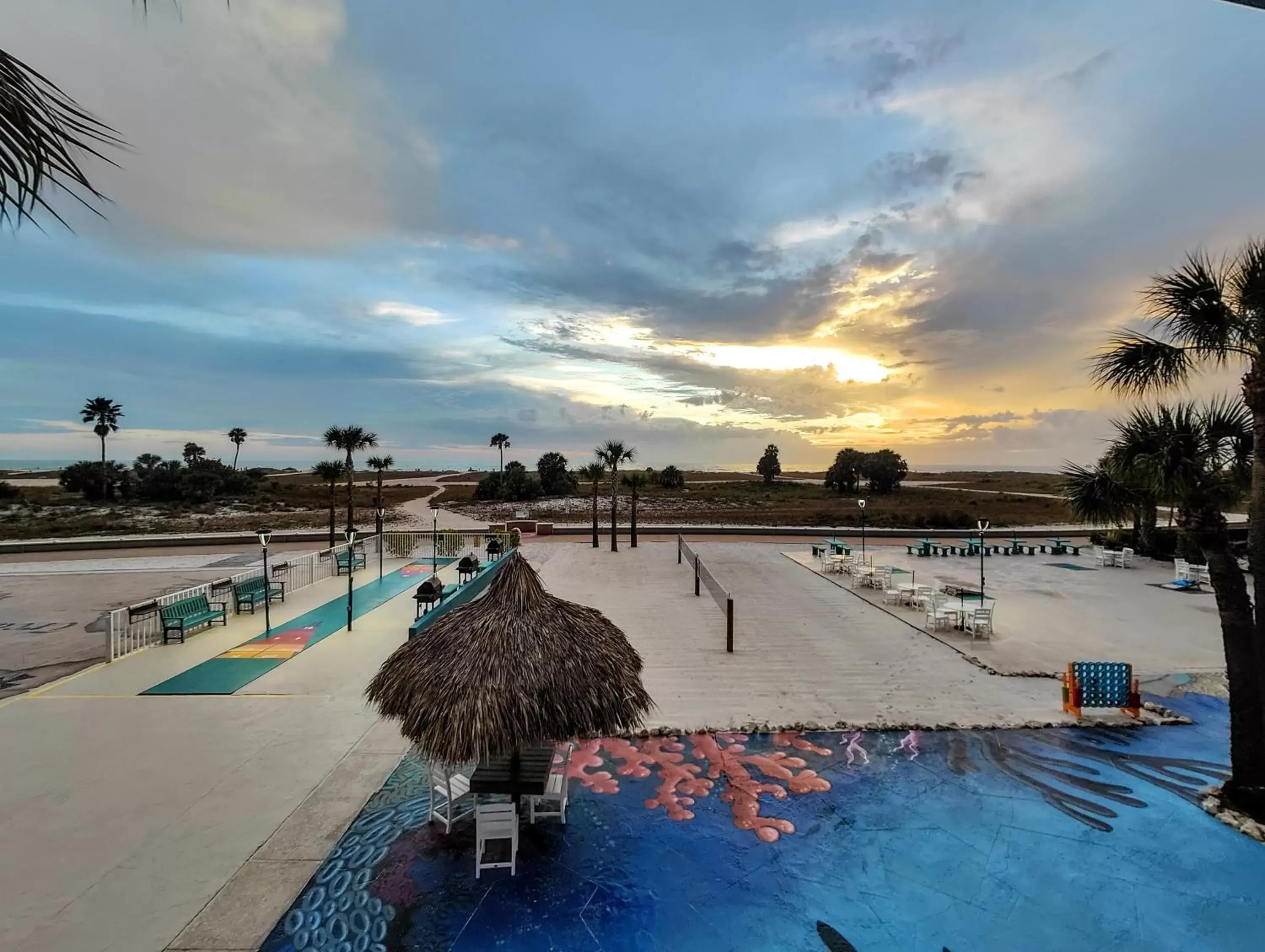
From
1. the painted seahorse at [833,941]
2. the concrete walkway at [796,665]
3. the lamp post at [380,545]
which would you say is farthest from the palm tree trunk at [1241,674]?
the lamp post at [380,545]

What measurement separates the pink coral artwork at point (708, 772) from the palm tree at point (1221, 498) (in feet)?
13.4

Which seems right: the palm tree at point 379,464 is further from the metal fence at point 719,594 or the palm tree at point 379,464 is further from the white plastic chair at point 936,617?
the white plastic chair at point 936,617

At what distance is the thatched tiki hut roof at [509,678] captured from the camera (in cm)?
506

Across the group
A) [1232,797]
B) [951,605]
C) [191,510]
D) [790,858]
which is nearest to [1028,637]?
[951,605]

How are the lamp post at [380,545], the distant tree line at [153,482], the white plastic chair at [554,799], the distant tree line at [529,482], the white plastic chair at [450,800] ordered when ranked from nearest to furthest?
the white plastic chair at [450,800]
the white plastic chair at [554,799]
the lamp post at [380,545]
the distant tree line at [153,482]
the distant tree line at [529,482]

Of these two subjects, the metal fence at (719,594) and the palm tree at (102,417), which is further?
the palm tree at (102,417)

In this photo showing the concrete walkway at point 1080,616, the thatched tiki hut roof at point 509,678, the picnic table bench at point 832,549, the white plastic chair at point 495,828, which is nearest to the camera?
the thatched tiki hut roof at point 509,678

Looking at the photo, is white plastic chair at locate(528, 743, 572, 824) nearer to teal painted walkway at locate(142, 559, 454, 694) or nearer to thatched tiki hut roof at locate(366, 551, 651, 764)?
thatched tiki hut roof at locate(366, 551, 651, 764)

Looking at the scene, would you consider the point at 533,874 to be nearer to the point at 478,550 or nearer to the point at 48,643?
the point at 48,643

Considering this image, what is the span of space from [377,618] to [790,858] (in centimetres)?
1173

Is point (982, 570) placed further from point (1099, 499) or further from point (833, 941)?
point (833, 941)

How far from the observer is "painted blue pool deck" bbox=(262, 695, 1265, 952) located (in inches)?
182

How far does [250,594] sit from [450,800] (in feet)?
39.6

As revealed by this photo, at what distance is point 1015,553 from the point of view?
24531 millimetres
